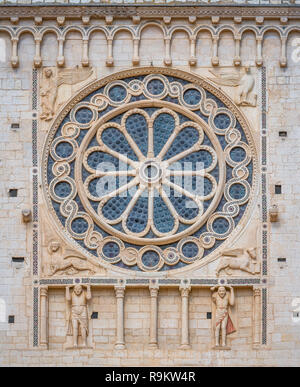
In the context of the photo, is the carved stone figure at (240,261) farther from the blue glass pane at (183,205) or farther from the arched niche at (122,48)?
the arched niche at (122,48)

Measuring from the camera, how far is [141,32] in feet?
125

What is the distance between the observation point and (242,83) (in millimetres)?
38031

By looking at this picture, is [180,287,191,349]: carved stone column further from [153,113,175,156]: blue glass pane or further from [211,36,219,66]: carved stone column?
[211,36,219,66]: carved stone column

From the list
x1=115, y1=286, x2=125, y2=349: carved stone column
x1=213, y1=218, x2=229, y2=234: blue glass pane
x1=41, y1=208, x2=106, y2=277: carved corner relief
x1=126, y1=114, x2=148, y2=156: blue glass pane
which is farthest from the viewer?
x1=126, y1=114, x2=148, y2=156: blue glass pane

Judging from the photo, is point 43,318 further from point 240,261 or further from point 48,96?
point 48,96

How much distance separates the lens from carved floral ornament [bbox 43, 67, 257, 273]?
37.6 meters

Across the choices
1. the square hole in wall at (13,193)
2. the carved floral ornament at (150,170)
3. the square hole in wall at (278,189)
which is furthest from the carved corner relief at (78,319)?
the square hole in wall at (278,189)

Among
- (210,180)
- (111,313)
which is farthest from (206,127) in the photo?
(111,313)

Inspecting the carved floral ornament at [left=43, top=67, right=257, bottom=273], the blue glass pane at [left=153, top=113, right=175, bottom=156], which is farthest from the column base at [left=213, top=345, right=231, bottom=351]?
the blue glass pane at [left=153, top=113, right=175, bottom=156]

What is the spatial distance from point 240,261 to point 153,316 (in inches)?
63.7

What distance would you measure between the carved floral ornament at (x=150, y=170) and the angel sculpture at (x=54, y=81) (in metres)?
0.25

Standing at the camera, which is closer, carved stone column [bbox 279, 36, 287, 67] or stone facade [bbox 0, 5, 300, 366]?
stone facade [bbox 0, 5, 300, 366]

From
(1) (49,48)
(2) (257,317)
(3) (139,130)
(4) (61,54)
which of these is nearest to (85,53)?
(4) (61,54)

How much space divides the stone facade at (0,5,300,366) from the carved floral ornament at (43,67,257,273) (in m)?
0.03
